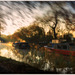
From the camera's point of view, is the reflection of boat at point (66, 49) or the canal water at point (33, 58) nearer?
the canal water at point (33, 58)

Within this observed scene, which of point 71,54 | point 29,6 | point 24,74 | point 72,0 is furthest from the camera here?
point 71,54

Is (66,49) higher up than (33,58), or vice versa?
(66,49)

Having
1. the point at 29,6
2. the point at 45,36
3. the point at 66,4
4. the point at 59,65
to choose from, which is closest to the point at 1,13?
the point at 29,6

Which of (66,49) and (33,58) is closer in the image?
(33,58)

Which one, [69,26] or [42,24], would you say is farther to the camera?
[42,24]

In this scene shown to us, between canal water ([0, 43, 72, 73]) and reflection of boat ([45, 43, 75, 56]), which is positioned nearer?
canal water ([0, 43, 72, 73])

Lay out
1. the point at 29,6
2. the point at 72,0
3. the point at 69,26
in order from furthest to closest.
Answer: the point at 69,26, the point at 29,6, the point at 72,0

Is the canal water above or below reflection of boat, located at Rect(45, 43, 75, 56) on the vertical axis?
below

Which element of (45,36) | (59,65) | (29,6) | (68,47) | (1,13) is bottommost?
(59,65)

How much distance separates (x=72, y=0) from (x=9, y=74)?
944 cm

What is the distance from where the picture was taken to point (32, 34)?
30984 mm

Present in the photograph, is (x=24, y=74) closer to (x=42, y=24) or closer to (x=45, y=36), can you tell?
(x=42, y=24)

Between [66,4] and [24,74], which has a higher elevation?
[66,4]

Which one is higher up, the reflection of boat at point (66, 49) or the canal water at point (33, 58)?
the reflection of boat at point (66, 49)
